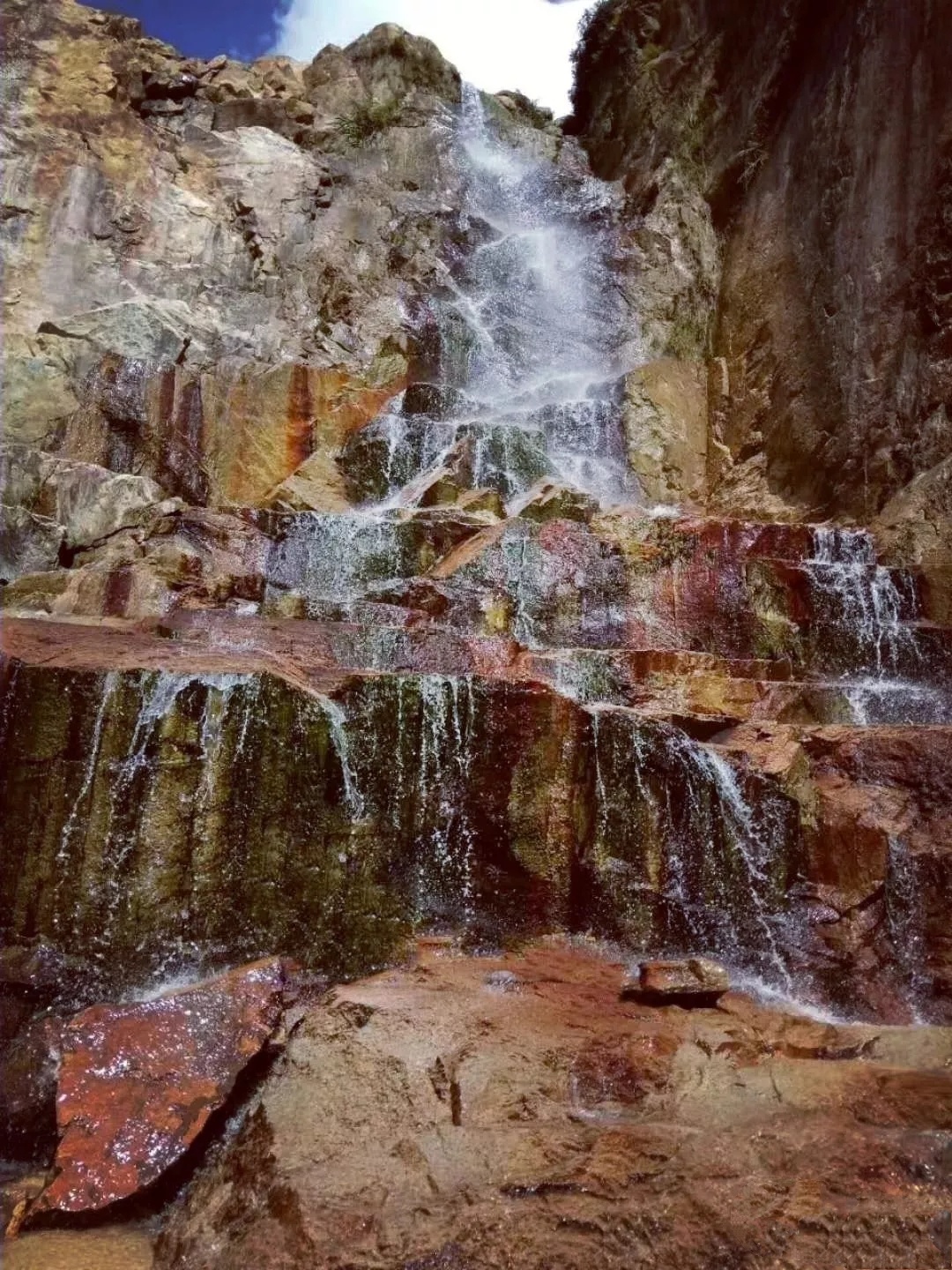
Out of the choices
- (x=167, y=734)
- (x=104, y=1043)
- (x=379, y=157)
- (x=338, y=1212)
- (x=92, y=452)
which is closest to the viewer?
(x=338, y=1212)

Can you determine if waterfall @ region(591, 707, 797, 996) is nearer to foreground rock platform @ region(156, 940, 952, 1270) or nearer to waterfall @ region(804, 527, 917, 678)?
foreground rock platform @ region(156, 940, 952, 1270)

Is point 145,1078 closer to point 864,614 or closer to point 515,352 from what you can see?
point 864,614

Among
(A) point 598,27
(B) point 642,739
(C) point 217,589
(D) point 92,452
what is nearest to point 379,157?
(A) point 598,27

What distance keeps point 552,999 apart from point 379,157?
2300 centimetres

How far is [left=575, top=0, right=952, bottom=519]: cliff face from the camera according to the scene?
13.0m

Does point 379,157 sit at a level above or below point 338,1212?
above

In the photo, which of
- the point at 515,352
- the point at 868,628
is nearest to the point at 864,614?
the point at 868,628

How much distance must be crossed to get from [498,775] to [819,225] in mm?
13300

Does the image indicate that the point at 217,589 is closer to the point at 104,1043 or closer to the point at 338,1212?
the point at 104,1043

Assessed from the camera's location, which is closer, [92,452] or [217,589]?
[217,589]

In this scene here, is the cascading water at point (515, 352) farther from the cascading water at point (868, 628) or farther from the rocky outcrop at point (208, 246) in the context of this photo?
the cascading water at point (868, 628)

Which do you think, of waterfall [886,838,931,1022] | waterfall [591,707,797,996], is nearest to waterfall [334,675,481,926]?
waterfall [591,707,797,996]

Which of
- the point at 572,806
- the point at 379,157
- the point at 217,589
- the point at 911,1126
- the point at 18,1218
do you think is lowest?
the point at 18,1218

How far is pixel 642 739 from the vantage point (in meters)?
7.48
